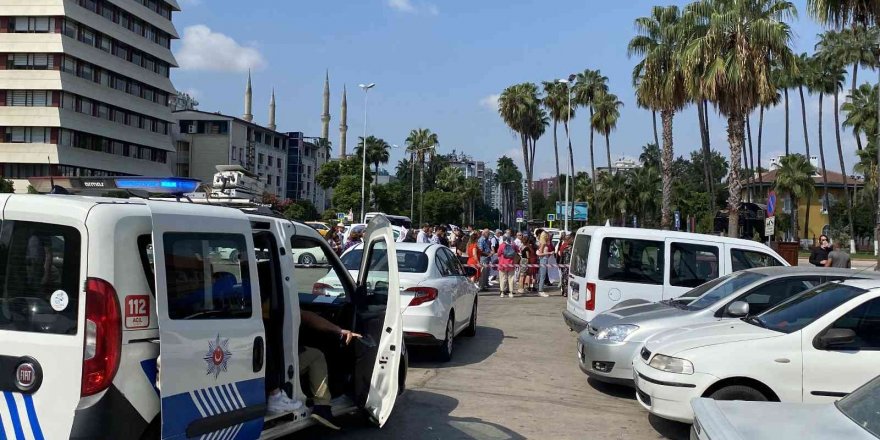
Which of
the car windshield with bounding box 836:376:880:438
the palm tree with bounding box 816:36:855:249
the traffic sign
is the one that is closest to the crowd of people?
the traffic sign

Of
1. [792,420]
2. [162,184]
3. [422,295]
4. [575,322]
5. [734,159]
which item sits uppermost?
[734,159]

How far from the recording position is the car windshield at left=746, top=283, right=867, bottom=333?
6.16m

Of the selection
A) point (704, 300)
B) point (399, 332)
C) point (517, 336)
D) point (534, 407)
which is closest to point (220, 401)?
point (399, 332)

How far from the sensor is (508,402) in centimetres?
758

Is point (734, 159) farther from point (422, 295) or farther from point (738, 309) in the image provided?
point (738, 309)

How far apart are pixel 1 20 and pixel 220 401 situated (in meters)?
61.3

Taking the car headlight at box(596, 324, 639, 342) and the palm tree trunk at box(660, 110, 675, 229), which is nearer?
the car headlight at box(596, 324, 639, 342)

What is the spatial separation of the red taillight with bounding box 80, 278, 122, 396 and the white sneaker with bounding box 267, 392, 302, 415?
4.88ft

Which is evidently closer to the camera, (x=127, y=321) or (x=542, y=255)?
(x=127, y=321)

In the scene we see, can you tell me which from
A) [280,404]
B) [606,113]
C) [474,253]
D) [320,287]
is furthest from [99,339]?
[606,113]

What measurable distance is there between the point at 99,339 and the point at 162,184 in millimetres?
3092

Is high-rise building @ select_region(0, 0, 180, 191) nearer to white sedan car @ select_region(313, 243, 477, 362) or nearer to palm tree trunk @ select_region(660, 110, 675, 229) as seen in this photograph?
palm tree trunk @ select_region(660, 110, 675, 229)

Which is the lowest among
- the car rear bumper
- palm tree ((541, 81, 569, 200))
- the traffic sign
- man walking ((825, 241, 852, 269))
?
the car rear bumper

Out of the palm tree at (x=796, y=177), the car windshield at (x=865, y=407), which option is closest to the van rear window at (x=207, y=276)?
the car windshield at (x=865, y=407)
